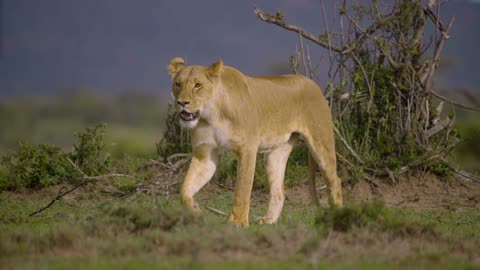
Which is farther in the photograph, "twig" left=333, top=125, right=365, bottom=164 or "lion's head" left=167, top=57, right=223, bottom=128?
"twig" left=333, top=125, right=365, bottom=164

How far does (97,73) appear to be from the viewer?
106m

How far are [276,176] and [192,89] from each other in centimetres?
171

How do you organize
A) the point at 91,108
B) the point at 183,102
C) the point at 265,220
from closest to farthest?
the point at 183,102 → the point at 265,220 → the point at 91,108

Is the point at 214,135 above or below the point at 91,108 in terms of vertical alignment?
above

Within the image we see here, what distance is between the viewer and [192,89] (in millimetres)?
7672

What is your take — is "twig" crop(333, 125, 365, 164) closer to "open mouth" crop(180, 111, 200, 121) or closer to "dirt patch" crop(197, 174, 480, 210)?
"dirt patch" crop(197, 174, 480, 210)

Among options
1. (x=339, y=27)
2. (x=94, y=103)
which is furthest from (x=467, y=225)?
(x=94, y=103)

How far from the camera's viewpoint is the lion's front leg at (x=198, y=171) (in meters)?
7.78

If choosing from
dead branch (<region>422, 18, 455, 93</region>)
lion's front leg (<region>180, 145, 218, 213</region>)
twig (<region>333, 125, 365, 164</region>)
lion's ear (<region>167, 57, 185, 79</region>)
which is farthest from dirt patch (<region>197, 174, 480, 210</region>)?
lion's ear (<region>167, 57, 185, 79</region>)

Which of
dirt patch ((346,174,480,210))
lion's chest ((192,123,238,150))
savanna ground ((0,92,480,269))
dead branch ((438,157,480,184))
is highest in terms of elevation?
lion's chest ((192,123,238,150))

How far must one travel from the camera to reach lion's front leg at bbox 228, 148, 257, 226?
25.7 ft

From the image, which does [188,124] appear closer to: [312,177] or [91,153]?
[312,177]

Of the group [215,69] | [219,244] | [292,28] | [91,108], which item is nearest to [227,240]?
[219,244]

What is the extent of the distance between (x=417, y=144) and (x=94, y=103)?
160ft
